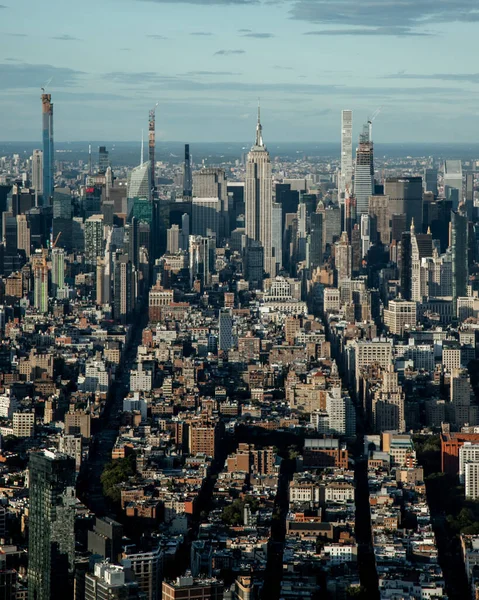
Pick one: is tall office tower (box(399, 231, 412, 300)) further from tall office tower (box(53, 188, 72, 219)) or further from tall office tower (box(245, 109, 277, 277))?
tall office tower (box(53, 188, 72, 219))

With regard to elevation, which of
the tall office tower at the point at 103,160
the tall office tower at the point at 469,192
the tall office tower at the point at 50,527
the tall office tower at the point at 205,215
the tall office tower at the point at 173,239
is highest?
the tall office tower at the point at 103,160

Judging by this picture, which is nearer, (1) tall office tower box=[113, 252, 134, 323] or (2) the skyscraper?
(1) tall office tower box=[113, 252, 134, 323]

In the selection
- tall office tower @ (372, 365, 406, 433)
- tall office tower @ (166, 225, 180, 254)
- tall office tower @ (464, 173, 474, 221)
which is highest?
tall office tower @ (464, 173, 474, 221)

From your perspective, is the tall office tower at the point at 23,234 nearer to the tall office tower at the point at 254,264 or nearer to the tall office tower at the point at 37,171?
the tall office tower at the point at 254,264

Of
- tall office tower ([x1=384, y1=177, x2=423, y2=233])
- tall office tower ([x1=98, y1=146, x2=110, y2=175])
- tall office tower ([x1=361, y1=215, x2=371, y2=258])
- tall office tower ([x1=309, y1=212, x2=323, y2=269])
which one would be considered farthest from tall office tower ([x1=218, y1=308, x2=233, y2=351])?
tall office tower ([x1=98, y1=146, x2=110, y2=175])

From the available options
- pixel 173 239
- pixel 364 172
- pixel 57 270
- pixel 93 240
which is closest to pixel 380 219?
pixel 364 172

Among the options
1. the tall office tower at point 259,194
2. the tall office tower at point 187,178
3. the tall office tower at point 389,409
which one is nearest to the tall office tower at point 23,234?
the tall office tower at point 259,194
